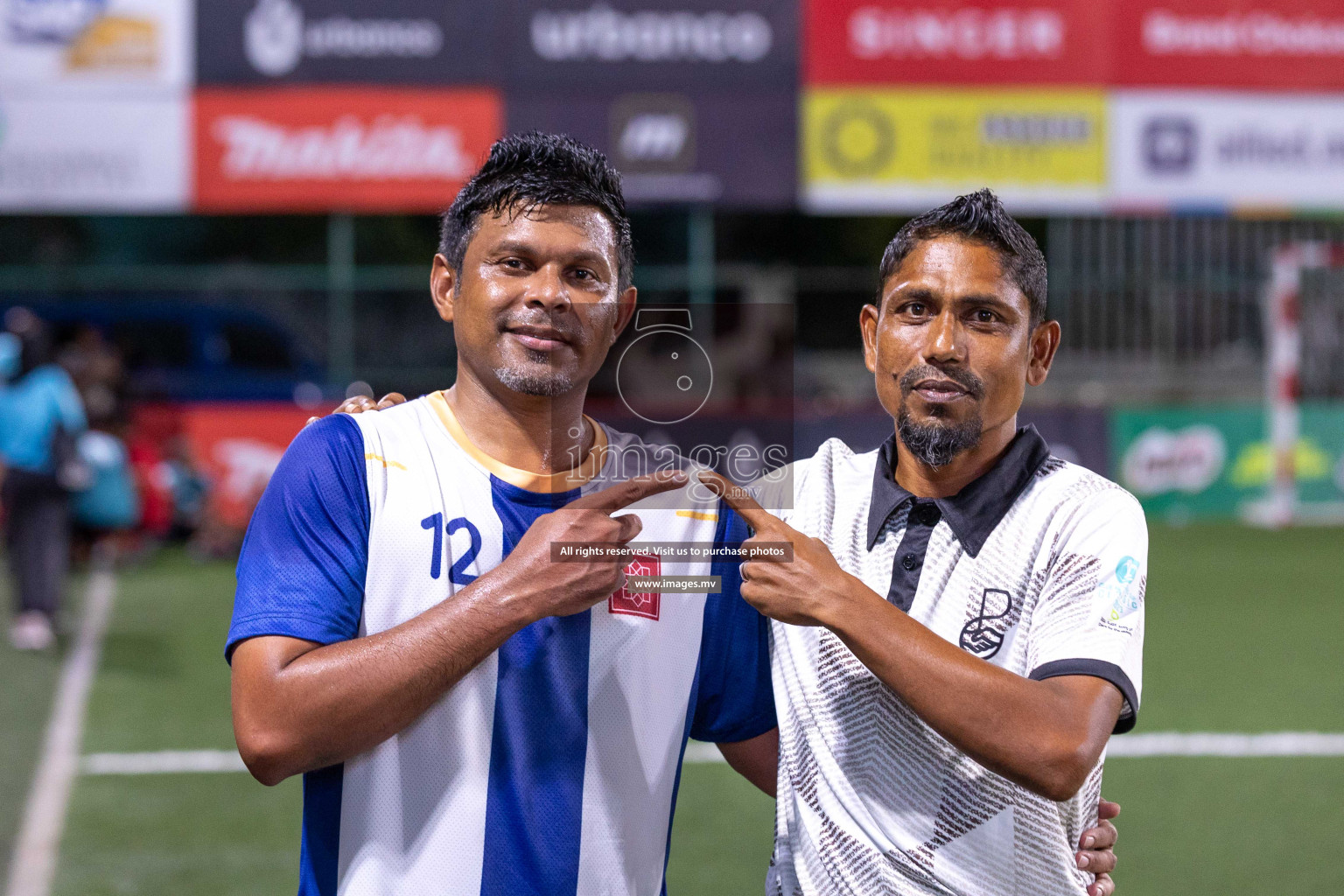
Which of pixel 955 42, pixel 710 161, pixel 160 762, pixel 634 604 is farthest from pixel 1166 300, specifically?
pixel 634 604

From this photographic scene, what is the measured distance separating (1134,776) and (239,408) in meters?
8.94

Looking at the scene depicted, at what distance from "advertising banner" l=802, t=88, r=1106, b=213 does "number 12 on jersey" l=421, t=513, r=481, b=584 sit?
37.0 feet

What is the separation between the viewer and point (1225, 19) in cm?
1335

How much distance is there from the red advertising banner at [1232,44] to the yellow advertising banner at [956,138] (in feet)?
2.24

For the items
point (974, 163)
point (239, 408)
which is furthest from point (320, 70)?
point (974, 163)

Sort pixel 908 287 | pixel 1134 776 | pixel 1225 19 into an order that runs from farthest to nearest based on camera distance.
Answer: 1. pixel 1225 19
2. pixel 1134 776
3. pixel 908 287

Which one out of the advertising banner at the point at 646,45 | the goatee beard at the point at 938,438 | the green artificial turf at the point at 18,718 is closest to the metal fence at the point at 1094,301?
the advertising banner at the point at 646,45

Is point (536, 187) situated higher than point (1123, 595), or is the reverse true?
point (536, 187)

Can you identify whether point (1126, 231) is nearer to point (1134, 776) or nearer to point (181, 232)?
point (1134, 776)

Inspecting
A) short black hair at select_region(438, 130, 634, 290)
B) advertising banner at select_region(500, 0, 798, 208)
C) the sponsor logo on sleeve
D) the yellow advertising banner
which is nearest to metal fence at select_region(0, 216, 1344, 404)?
advertising banner at select_region(500, 0, 798, 208)

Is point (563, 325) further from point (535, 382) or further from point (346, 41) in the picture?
point (346, 41)

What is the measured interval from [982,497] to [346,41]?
1165cm

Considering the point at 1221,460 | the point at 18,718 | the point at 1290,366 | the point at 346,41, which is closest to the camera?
the point at 18,718

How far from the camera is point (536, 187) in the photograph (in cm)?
209
